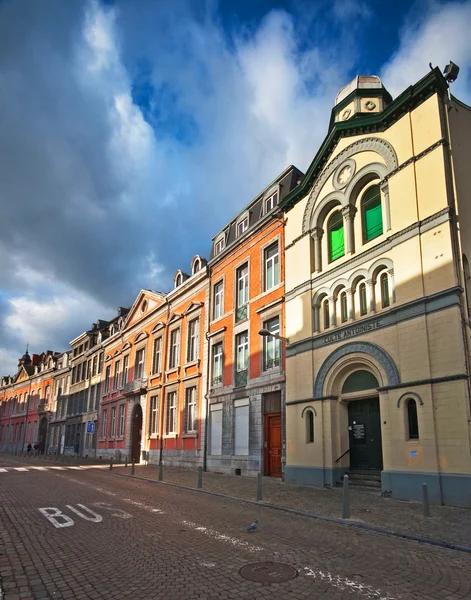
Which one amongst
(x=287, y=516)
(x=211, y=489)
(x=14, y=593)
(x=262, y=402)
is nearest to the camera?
(x=14, y=593)

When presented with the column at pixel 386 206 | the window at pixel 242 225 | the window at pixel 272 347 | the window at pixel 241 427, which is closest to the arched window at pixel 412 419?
the column at pixel 386 206

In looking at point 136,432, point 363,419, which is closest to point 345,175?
point 363,419

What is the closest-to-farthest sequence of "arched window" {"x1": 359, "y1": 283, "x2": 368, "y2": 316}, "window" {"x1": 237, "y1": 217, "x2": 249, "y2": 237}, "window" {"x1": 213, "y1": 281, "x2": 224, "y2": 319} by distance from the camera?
"arched window" {"x1": 359, "y1": 283, "x2": 368, "y2": 316} < "window" {"x1": 237, "y1": 217, "x2": 249, "y2": 237} < "window" {"x1": 213, "y1": 281, "x2": 224, "y2": 319}

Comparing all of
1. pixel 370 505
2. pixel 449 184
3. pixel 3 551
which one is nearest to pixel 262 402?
pixel 370 505

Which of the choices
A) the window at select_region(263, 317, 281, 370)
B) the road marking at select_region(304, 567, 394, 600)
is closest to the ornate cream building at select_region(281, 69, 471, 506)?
the window at select_region(263, 317, 281, 370)

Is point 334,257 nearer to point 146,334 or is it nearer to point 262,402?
point 262,402

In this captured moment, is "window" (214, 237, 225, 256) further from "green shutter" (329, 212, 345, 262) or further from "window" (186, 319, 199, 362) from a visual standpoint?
"green shutter" (329, 212, 345, 262)

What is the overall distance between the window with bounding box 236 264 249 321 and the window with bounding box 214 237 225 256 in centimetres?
278

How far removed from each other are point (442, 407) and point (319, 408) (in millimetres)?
5163

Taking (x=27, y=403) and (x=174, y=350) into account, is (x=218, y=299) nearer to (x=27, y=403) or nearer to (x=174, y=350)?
(x=174, y=350)

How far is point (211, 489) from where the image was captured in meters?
15.6

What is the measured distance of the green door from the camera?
1509cm

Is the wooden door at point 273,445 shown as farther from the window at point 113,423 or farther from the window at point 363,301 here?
the window at point 113,423

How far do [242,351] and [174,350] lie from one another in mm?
8436
